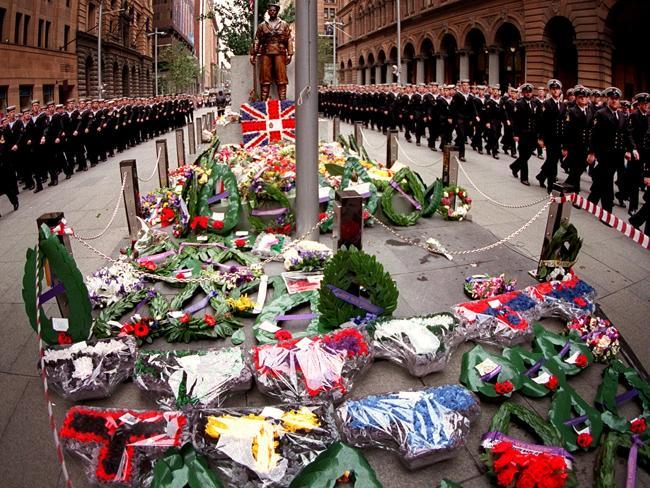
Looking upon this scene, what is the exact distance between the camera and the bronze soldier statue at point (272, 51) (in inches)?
552

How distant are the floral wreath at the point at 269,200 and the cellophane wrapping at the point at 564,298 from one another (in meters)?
3.79

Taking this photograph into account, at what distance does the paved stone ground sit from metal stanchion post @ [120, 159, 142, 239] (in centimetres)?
37

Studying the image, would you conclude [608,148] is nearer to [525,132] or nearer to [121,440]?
[525,132]

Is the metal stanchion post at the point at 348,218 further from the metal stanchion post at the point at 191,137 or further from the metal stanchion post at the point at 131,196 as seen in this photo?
the metal stanchion post at the point at 191,137

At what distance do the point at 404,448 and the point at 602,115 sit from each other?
29.1 ft

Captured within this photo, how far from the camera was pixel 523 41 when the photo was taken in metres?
31.0

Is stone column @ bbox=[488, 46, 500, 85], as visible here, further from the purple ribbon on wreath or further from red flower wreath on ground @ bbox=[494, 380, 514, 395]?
red flower wreath on ground @ bbox=[494, 380, 514, 395]

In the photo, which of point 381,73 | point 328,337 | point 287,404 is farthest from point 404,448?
point 381,73

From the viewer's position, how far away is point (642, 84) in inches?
1137

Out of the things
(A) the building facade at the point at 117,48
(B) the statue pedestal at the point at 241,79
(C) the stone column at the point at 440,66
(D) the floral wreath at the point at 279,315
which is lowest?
(D) the floral wreath at the point at 279,315

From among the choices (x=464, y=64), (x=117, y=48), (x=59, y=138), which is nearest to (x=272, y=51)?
(x=59, y=138)

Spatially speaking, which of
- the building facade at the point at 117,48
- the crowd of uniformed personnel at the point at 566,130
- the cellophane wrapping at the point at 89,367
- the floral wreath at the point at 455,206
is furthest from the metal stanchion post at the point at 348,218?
the building facade at the point at 117,48

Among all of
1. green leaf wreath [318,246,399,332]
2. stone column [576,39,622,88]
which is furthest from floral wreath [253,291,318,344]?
stone column [576,39,622,88]

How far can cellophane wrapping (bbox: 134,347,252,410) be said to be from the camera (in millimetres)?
3865
